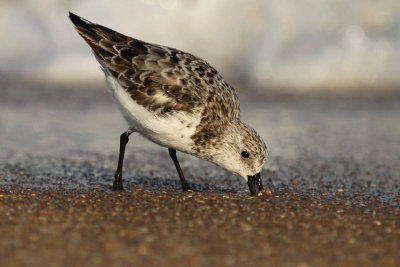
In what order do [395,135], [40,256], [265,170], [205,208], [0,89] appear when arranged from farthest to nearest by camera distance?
[0,89] < [395,135] < [265,170] < [205,208] < [40,256]

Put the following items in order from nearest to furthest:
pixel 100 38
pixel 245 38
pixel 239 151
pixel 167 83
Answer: pixel 167 83, pixel 239 151, pixel 100 38, pixel 245 38

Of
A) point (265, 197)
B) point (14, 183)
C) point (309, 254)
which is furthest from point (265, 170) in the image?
point (309, 254)

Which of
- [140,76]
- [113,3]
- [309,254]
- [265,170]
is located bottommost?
[309,254]

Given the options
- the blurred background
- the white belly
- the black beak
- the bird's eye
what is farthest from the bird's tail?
the blurred background

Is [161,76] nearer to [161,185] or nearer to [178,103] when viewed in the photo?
[178,103]

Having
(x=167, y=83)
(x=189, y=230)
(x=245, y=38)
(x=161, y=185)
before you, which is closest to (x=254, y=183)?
(x=161, y=185)

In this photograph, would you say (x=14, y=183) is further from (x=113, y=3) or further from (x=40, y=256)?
(x=113, y=3)
